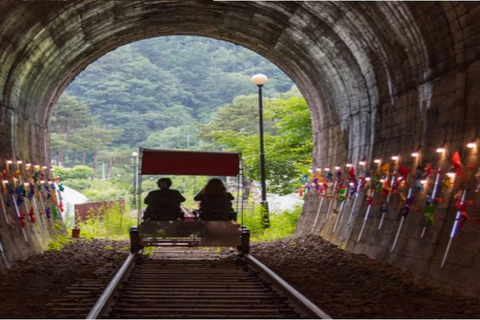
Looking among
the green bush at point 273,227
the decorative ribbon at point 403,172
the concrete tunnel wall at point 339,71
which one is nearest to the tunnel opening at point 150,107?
the green bush at point 273,227

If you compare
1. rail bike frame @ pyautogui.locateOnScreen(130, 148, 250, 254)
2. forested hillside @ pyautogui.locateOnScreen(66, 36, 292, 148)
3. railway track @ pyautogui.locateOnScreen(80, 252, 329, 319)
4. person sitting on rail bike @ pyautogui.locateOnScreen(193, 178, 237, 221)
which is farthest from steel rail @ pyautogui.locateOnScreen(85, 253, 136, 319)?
forested hillside @ pyautogui.locateOnScreen(66, 36, 292, 148)

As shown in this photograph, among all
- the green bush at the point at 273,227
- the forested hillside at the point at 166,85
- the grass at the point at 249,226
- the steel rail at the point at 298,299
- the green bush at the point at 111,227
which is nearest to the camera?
the steel rail at the point at 298,299

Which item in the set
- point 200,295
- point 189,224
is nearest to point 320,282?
point 200,295

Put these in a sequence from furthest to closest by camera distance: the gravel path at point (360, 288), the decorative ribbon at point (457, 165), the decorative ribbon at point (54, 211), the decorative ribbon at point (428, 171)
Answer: the decorative ribbon at point (54, 211) → the decorative ribbon at point (428, 171) → the decorative ribbon at point (457, 165) → the gravel path at point (360, 288)

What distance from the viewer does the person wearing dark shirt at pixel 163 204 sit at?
47.7 ft

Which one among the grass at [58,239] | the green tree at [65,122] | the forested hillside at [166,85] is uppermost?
the forested hillside at [166,85]

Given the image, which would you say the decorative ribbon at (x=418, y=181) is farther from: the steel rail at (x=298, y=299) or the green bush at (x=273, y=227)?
the green bush at (x=273, y=227)

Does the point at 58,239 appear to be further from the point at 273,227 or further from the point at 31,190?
the point at 273,227

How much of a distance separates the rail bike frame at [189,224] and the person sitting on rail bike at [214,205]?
0.22m

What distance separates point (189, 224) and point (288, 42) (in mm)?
6242

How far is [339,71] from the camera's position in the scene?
56.1ft

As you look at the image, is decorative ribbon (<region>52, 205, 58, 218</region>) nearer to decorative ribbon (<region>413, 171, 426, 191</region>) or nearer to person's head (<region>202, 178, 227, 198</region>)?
person's head (<region>202, 178, 227, 198</region>)

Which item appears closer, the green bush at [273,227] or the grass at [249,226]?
the green bush at [273,227]

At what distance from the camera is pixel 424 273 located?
10.6 meters
